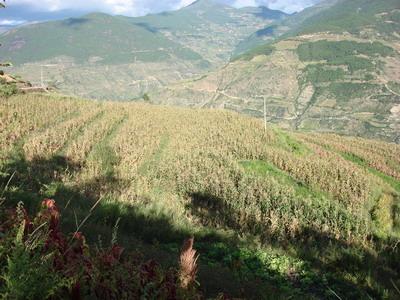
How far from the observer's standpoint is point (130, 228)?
8.95m

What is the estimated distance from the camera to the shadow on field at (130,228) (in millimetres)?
5738

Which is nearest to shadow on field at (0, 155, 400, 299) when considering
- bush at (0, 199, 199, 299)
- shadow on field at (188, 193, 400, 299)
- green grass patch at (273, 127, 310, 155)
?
shadow on field at (188, 193, 400, 299)

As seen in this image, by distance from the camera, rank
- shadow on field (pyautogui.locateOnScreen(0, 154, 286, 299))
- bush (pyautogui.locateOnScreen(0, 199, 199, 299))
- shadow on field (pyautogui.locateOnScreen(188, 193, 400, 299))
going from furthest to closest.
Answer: shadow on field (pyautogui.locateOnScreen(188, 193, 400, 299))
shadow on field (pyautogui.locateOnScreen(0, 154, 286, 299))
bush (pyautogui.locateOnScreen(0, 199, 199, 299))

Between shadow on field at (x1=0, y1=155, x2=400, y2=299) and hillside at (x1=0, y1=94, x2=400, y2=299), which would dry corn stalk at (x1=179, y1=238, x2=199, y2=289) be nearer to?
hillside at (x1=0, y1=94, x2=400, y2=299)

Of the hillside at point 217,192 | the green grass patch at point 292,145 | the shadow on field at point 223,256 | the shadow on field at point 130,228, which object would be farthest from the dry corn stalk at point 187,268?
the green grass patch at point 292,145

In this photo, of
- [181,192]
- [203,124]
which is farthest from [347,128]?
[181,192]

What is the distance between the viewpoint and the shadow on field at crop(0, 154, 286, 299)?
5.74m

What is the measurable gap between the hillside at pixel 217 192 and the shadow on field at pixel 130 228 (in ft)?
0.12

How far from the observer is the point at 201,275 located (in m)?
5.77

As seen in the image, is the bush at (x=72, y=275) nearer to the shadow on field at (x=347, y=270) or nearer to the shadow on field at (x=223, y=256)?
→ the shadow on field at (x=223, y=256)

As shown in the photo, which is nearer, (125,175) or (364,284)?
(364,284)

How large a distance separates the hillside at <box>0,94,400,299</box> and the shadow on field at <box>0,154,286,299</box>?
36mm

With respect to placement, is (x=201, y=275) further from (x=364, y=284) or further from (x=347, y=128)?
(x=347, y=128)

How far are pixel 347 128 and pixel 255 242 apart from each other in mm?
198373
